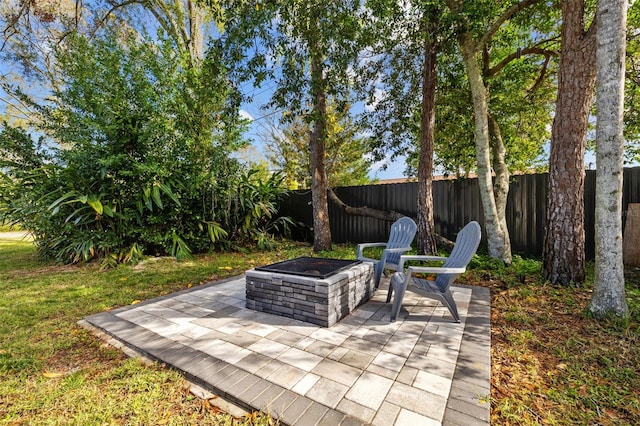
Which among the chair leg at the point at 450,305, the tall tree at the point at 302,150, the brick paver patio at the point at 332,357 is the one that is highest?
the tall tree at the point at 302,150

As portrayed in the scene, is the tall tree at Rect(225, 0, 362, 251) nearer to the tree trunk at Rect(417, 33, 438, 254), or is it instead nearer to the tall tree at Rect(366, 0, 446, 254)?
the tall tree at Rect(366, 0, 446, 254)

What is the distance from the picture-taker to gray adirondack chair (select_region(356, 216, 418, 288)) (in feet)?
11.0

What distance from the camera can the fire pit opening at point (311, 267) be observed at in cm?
260

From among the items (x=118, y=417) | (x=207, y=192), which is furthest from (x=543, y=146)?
(x=118, y=417)

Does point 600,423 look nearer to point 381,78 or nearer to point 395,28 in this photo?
point 395,28

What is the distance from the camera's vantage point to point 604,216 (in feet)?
7.90

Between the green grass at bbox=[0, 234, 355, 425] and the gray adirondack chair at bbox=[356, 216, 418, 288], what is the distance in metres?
2.27

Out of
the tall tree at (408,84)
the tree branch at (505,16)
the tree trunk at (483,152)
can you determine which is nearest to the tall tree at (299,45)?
the tall tree at (408,84)

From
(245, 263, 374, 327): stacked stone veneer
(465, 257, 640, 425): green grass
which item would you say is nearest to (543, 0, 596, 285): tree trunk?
(465, 257, 640, 425): green grass

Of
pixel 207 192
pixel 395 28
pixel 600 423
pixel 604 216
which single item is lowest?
pixel 600 423

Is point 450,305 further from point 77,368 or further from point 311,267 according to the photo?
point 77,368

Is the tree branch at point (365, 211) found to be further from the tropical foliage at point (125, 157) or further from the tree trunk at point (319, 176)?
the tropical foliage at point (125, 157)

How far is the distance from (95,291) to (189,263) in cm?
165

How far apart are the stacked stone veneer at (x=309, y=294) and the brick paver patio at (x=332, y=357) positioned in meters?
0.09
